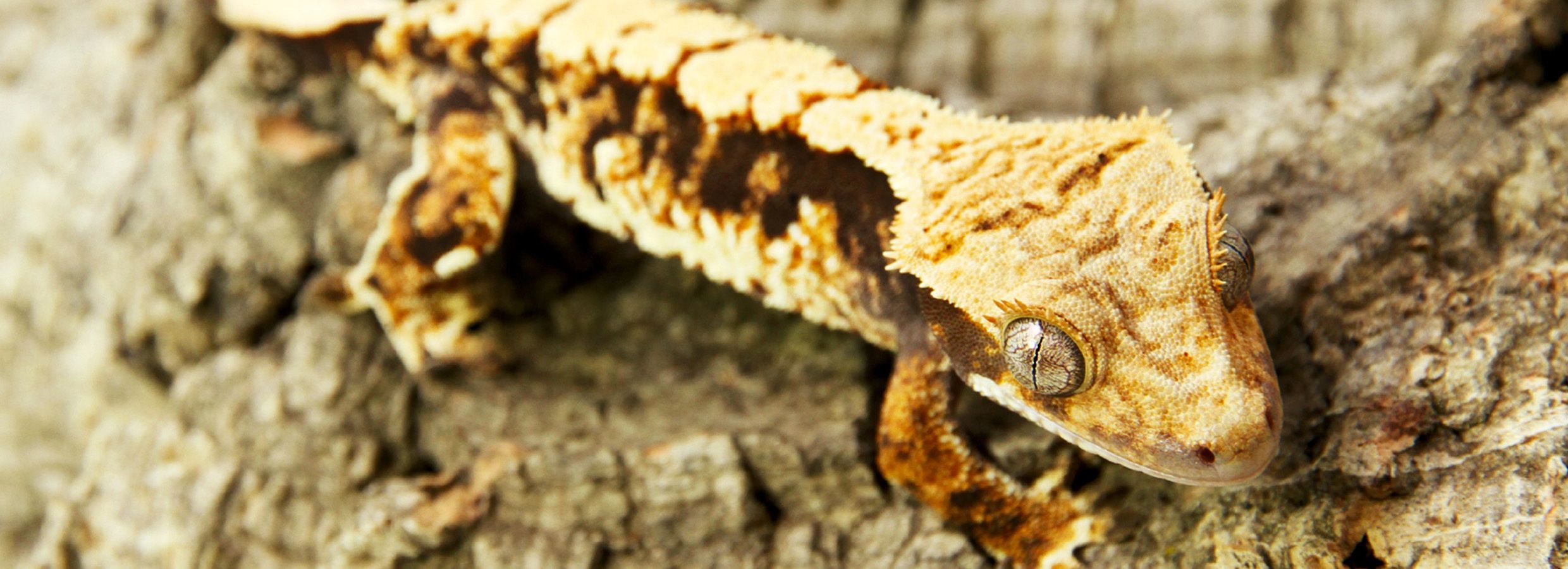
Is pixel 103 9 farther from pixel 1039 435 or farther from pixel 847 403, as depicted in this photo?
pixel 1039 435

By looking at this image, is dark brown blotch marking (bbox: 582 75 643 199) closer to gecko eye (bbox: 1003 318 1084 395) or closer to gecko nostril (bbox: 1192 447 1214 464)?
gecko eye (bbox: 1003 318 1084 395)

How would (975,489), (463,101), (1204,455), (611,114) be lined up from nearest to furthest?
(1204,455)
(975,489)
(611,114)
(463,101)

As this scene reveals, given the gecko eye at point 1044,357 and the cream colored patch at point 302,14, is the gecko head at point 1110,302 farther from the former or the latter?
the cream colored patch at point 302,14

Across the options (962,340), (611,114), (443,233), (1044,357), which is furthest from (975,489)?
(443,233)

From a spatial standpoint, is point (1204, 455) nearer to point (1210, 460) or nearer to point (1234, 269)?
point (1210, 460)

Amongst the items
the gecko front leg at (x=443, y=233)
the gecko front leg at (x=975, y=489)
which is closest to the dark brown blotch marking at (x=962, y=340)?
the gecko front leg at (x=975, y=489)

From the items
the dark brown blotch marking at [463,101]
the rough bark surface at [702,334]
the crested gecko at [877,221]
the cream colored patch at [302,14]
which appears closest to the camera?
the crested gecko at [877,221]
